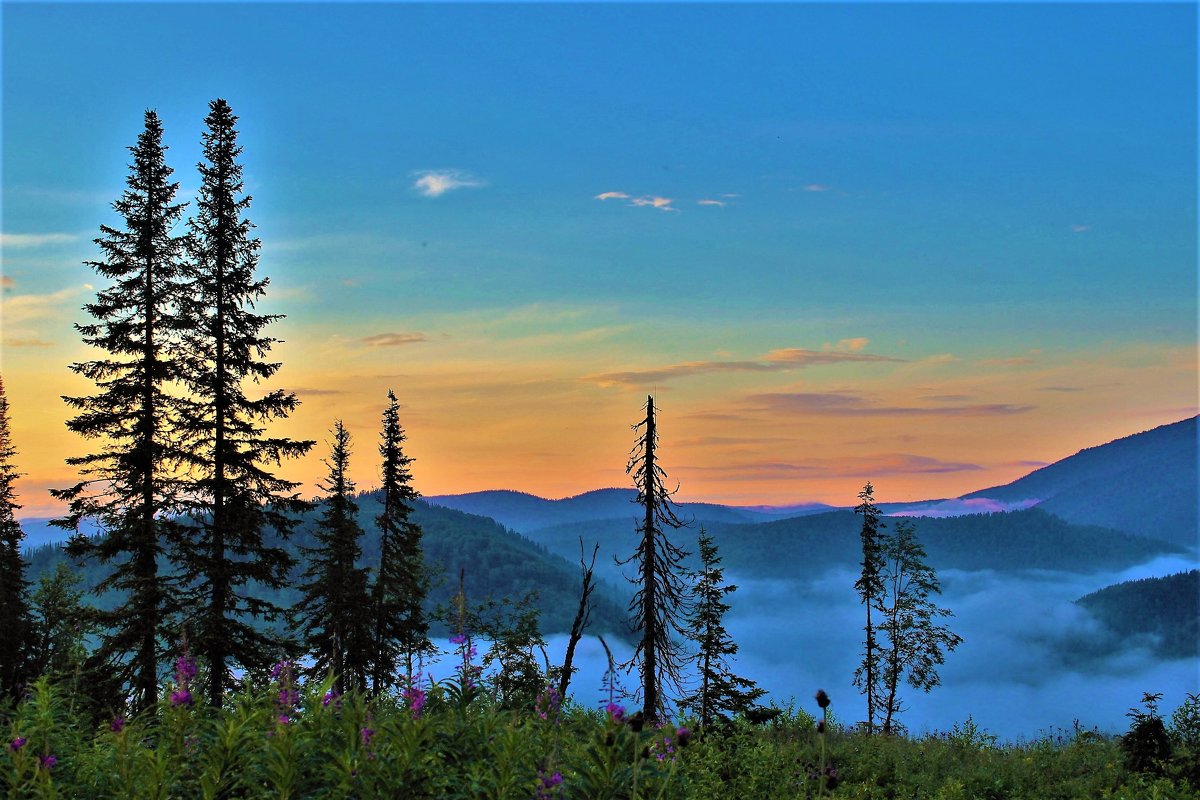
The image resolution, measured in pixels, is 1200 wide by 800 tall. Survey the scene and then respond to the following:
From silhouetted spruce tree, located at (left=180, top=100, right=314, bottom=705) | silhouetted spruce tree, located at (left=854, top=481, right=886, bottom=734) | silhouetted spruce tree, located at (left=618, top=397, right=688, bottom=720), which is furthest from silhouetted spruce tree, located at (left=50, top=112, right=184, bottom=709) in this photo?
silhouetted spruce tree, located at (left=854, top=481, right=886, bottom=734)

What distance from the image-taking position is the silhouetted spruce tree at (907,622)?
50219 millimetres

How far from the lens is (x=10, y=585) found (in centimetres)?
4316

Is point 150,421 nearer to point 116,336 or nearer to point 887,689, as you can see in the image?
point 116,336

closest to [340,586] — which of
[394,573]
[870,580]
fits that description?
[394,573]

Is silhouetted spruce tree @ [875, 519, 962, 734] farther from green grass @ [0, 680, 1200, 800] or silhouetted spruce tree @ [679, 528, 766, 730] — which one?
green grass @ [0, 680, 1200, 800]

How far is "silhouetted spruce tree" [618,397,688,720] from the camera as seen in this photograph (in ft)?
83.7

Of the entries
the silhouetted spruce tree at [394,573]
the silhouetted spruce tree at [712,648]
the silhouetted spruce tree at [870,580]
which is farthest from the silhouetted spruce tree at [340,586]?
the silhouetted spruce tree at [870,580]

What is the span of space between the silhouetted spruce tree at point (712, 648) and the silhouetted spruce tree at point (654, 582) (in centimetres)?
1099

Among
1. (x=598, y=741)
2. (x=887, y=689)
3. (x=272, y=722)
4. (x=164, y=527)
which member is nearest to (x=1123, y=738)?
(x=598, y=741)

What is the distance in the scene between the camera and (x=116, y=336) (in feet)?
83.7

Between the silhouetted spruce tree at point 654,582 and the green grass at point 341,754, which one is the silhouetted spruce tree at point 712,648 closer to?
the silhouetted spruce tree at point 654,582

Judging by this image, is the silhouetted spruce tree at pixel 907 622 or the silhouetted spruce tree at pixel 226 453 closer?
the silhouetted spruce tree at pixel 226 453

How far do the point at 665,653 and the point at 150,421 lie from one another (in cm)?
1659

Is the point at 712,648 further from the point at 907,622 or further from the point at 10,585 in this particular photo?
the point at 10,585
